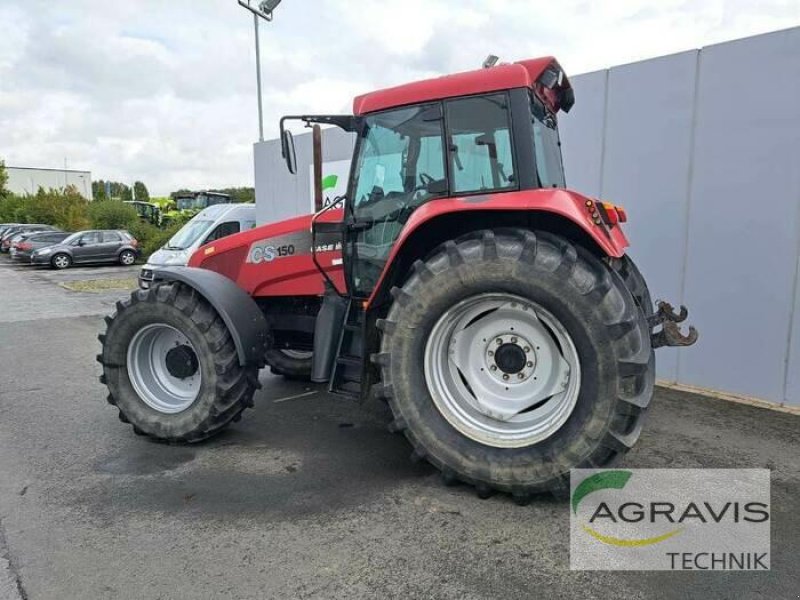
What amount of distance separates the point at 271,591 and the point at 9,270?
78.9ft

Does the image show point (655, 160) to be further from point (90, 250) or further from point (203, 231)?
point (90, 250)

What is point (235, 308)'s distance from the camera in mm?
4027

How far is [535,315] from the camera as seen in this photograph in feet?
10.7

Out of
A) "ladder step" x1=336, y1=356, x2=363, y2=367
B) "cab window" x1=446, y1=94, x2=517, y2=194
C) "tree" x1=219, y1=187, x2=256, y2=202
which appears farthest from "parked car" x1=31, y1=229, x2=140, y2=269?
"cab window" x1=446, y1=94, x2=517, y2=194

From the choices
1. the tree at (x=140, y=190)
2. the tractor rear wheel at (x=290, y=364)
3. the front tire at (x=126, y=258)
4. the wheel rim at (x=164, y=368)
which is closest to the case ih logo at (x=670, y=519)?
the wheel rim at (x=164, y=368)

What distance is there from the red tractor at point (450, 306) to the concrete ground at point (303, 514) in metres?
0.31

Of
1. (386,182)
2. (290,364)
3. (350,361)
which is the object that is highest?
(386,182)

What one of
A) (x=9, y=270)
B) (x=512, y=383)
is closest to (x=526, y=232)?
(x=512, y=383)

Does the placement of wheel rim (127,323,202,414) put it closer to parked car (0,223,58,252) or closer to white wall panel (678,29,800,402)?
white wall panel (678,29,800,402)

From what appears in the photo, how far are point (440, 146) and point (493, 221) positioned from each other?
604 millimetres

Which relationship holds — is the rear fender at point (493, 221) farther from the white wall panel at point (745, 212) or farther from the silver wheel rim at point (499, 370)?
the white wall panel at point (745, 212)

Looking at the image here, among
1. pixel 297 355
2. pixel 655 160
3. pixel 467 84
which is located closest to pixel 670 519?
pixel 467 84

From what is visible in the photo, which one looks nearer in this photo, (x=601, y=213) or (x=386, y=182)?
(x=601, y=213)

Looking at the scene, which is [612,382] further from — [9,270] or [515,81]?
[9,270]
